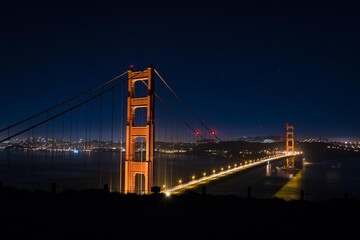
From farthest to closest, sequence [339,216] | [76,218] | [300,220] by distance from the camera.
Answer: [339,216] → [300,220] → [76,218]

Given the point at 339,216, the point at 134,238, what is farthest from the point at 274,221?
the point at 134,238

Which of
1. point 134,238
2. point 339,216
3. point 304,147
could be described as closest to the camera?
point 134,238

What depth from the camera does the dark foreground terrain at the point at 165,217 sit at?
6996 millimetres

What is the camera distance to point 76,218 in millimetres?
8062

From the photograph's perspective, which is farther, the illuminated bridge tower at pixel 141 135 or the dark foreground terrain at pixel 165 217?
the illuminated bridge tower at pixel 141 135

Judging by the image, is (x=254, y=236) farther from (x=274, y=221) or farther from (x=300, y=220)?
(x=300, y=220)

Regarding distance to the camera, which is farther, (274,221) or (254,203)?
(254,203)

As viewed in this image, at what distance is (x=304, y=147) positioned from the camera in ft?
449

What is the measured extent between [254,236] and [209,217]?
6.56ft

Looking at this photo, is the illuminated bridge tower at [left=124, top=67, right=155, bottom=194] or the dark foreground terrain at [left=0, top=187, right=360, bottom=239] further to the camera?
the illuminated bridge tower at [left=124, top=67, right=155, bottom=194]

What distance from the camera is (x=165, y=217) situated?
8672 millimetres

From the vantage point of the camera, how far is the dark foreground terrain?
7.00 metres

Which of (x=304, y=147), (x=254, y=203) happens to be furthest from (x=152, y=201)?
(x=304, y=147)

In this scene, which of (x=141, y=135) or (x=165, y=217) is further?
(x=141, y=135)
